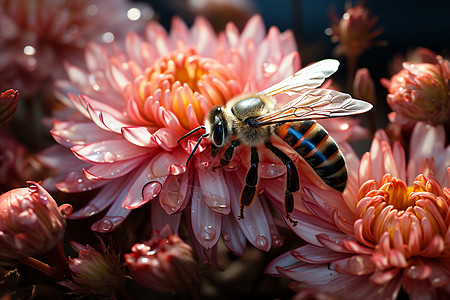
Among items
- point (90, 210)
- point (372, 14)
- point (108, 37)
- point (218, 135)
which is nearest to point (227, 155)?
point (218, 135)

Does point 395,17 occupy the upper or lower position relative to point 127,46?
lower

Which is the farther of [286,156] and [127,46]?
[127,46]

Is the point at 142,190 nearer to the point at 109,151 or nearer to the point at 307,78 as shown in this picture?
the point at 109,151

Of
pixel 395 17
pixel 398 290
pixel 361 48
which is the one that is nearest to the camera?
pixel 398 290

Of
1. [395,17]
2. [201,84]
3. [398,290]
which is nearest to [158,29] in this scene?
[201,84]

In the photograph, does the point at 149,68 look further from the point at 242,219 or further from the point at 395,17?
the point at 395,17

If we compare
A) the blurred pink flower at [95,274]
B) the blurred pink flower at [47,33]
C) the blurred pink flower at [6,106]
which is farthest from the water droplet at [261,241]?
the blurred pink flower at [47,33]

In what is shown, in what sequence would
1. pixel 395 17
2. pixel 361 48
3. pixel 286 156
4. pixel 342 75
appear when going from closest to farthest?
1. pixel 286 156
2. pixel 361 48
3. pixel 342 75
4. pixel 395 17
